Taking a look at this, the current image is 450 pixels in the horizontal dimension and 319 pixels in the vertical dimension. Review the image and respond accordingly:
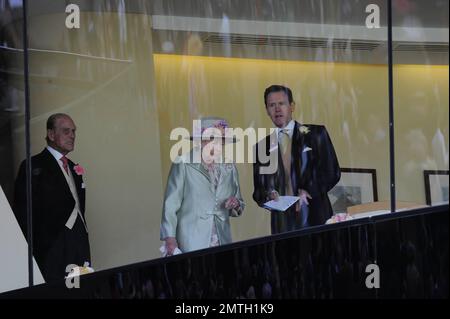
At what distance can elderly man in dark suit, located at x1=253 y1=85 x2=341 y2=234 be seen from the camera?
458 centimetres

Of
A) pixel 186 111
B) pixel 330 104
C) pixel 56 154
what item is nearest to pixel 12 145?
pixel 56 154

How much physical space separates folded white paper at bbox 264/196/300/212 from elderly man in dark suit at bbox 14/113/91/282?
3.73 ft

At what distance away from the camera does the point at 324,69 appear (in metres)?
4.82

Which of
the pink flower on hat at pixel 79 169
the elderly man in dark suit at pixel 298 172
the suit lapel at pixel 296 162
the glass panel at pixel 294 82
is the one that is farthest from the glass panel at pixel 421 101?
the pink flower on hat at pixel 79 169

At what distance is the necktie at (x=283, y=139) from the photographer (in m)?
4.73

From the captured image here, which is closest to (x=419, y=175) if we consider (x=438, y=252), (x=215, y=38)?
(x=438, y=252)

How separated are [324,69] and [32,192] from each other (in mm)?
1762

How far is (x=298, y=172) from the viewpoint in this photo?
184 inches

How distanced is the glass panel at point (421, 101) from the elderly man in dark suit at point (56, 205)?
1917mm

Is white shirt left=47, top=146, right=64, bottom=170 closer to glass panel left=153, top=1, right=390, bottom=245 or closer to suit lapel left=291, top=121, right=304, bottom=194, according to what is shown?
glass panel left=153, top=1, right=390, bottom=245

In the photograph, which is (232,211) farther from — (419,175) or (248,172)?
(419,175)

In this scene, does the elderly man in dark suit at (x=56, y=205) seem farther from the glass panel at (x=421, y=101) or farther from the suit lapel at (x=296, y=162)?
the glass panel at (x=421, y=101)

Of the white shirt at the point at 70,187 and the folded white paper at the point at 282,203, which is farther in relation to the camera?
the white shirt at the point at 70,187

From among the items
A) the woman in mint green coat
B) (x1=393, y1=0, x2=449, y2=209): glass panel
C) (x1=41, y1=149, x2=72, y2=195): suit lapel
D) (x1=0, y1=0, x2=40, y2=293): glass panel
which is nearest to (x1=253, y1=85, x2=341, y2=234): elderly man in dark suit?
the woman in mint green coat
